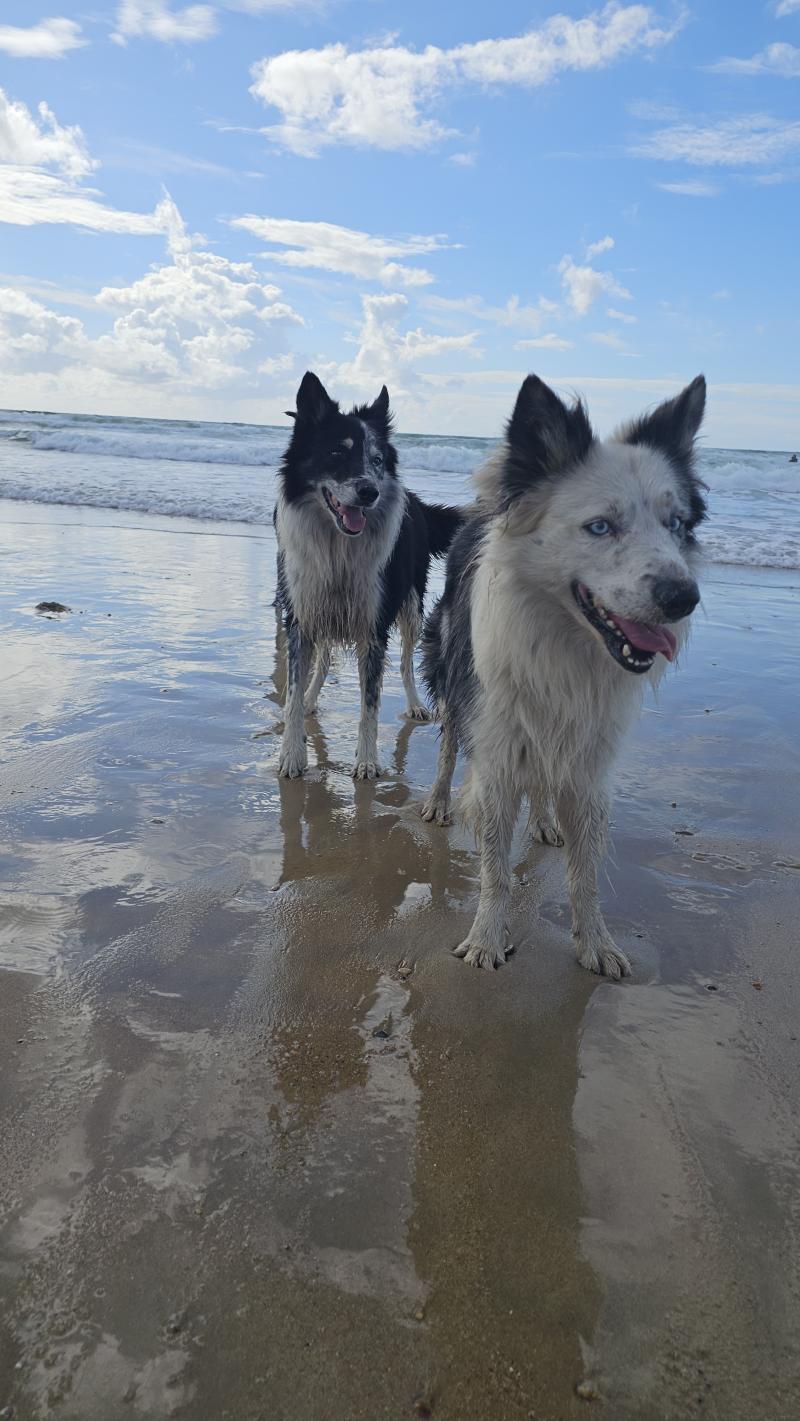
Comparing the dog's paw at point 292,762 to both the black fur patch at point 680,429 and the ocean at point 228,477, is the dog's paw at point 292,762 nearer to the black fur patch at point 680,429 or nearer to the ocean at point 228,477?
the ocean at point 228,477

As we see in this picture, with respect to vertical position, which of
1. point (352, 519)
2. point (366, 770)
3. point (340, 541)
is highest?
point (352, 519)

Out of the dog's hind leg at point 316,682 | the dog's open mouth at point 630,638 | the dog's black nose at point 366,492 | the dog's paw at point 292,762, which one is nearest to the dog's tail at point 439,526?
the dog's hind leg at point 316,682

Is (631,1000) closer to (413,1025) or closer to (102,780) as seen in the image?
(413,1025)

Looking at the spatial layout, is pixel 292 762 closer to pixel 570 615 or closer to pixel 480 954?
pixel 480 954

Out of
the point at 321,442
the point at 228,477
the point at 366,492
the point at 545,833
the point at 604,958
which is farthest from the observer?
the point at 228,477

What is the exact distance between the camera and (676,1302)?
1.61m

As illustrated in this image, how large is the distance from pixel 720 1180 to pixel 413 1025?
0.88m

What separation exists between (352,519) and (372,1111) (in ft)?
11.2

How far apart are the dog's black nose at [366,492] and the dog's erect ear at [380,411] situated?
0.58 meters

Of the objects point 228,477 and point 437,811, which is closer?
point 437,811

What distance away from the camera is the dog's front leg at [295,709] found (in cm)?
445

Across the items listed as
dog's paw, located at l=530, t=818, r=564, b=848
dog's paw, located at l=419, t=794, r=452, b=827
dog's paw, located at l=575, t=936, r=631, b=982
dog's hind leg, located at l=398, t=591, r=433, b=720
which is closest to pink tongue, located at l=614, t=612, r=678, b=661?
dog's paw, located at l=575, t=936, r=631, b=982

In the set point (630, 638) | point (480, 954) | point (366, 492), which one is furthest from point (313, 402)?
point (480, 954)

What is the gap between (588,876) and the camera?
2.88 metres
